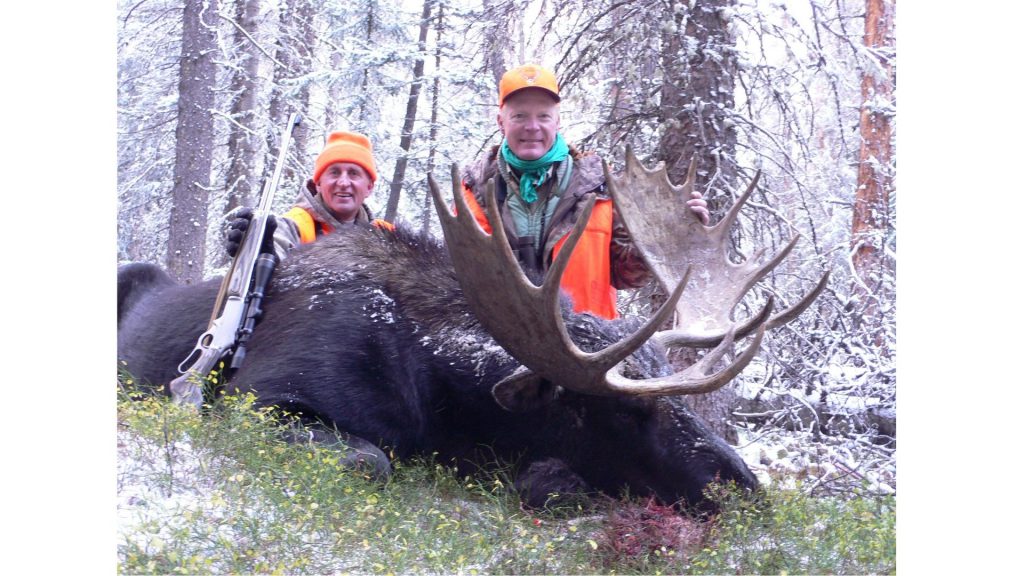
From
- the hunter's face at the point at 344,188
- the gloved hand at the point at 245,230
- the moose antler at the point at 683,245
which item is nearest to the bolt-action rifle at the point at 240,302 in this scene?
the gloved hand at the point at 245,230

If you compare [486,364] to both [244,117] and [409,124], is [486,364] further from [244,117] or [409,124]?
[244,117]

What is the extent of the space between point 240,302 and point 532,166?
181 centimetres

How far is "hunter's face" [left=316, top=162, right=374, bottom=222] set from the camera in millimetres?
6344

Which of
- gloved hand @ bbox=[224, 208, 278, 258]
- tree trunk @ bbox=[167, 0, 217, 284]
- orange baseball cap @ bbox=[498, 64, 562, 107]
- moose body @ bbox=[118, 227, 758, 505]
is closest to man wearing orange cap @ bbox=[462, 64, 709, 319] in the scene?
orange baseball cap @ bbox=[498, 64, 562, 107]

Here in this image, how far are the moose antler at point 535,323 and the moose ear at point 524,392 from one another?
2 cm

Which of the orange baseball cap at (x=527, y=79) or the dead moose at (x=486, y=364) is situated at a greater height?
the orange baseball cap at (x=527, y=79)

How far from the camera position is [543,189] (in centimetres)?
552

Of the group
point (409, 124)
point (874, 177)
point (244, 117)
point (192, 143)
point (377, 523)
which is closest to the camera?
point (377, 523)

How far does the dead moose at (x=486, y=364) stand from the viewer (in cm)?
394

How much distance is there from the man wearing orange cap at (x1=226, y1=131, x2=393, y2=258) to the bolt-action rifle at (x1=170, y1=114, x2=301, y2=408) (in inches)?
44.6

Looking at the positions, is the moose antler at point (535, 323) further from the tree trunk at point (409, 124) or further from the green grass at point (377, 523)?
the tree trunk at point (409, 124)

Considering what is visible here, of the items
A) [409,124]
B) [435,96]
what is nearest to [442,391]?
[435,96]

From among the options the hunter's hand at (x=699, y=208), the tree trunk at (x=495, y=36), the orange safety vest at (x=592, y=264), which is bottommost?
the orange safety vest at (x=592, y=264)
